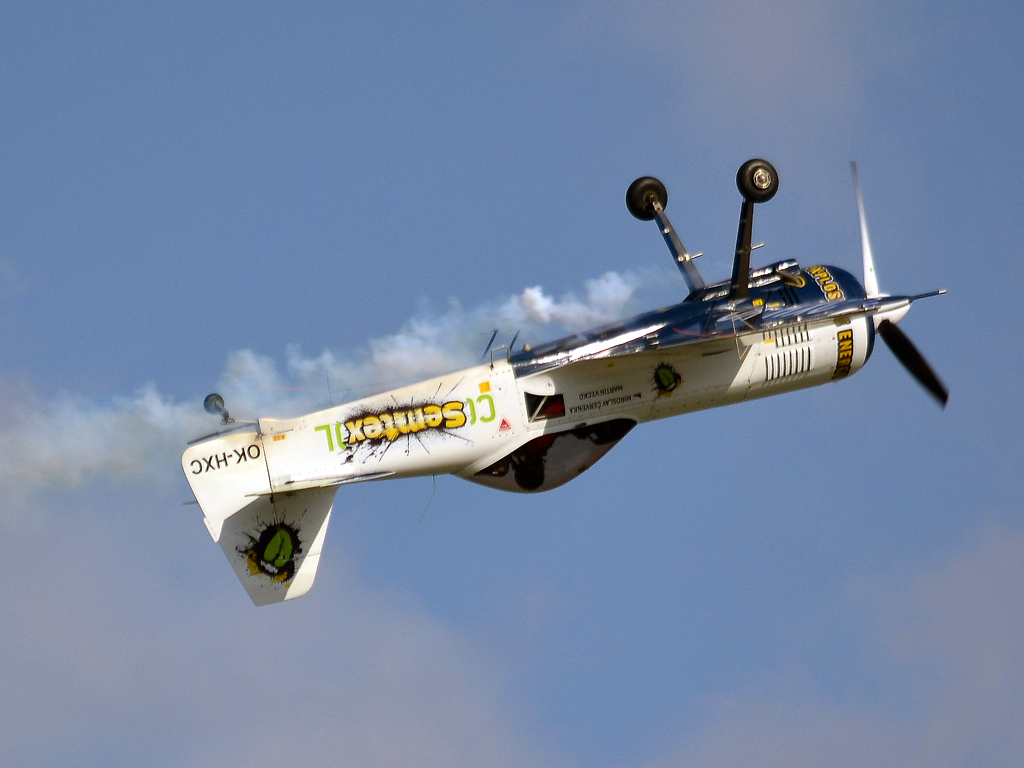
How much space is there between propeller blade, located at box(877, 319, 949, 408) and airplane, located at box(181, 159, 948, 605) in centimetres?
96

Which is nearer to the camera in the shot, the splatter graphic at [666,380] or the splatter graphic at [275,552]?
the splatter graphic at [275,552]

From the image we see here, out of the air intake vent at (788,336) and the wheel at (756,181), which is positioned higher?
the wheel at (756,181)

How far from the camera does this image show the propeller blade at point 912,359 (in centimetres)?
2966

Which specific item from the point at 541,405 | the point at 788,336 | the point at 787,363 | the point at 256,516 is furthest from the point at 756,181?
the point at 256,516

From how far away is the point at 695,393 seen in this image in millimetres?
27828

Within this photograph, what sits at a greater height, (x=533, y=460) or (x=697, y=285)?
(x=697, y=285)

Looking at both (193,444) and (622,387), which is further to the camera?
(622,387)

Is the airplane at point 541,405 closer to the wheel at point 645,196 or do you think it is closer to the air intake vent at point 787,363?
the air intake vent at point 787,363

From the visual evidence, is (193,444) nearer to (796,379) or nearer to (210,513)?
(210,513)

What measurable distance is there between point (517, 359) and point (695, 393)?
3020 millimetres

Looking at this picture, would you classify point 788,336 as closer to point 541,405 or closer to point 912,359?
point 912,359

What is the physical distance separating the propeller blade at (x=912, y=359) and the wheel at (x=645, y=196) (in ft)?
13.9

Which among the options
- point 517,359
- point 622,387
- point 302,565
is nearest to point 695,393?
point 622,387

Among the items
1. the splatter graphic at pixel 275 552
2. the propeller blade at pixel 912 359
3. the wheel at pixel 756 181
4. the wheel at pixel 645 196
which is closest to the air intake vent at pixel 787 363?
the propeller blade at pixel 912 359
